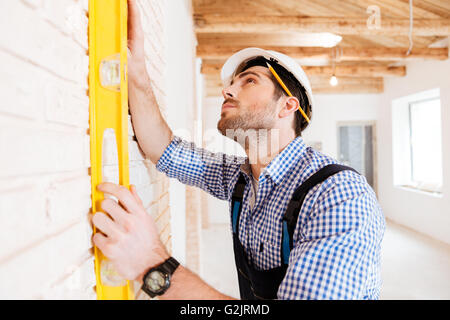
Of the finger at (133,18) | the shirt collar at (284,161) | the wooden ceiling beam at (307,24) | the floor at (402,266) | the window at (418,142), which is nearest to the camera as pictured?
the finger at (133,18)

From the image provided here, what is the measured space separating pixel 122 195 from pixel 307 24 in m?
3.93

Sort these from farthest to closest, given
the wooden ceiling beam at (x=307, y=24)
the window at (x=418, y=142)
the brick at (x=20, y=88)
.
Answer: the window at (x=418, y=142) < the wooden ceiling beam at (x=307, y=24) < the brick at (x=20, y=88)

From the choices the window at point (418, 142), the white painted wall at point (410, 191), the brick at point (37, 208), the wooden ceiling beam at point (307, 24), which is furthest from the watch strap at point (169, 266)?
the window at point (418, 142)

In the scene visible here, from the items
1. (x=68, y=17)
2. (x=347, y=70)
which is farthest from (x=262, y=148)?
(x=347, y=70)

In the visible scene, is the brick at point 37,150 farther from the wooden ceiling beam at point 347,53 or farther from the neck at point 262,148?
the wooden ceiling beam at point 347,53

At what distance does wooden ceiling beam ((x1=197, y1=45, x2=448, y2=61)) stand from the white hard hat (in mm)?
3527

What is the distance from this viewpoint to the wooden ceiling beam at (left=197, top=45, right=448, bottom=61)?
5.16 metres

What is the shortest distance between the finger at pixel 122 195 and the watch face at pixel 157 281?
0.58 ft

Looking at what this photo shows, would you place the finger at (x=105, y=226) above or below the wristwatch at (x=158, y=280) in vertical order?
above

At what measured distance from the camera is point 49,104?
0.64 meters

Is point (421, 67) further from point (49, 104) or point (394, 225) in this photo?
point (49, 104)

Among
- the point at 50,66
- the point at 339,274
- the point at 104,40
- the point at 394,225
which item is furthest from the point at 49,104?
the point at 394,225

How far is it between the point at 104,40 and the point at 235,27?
141 inches

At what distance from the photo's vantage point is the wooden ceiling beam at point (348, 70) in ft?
20.0
